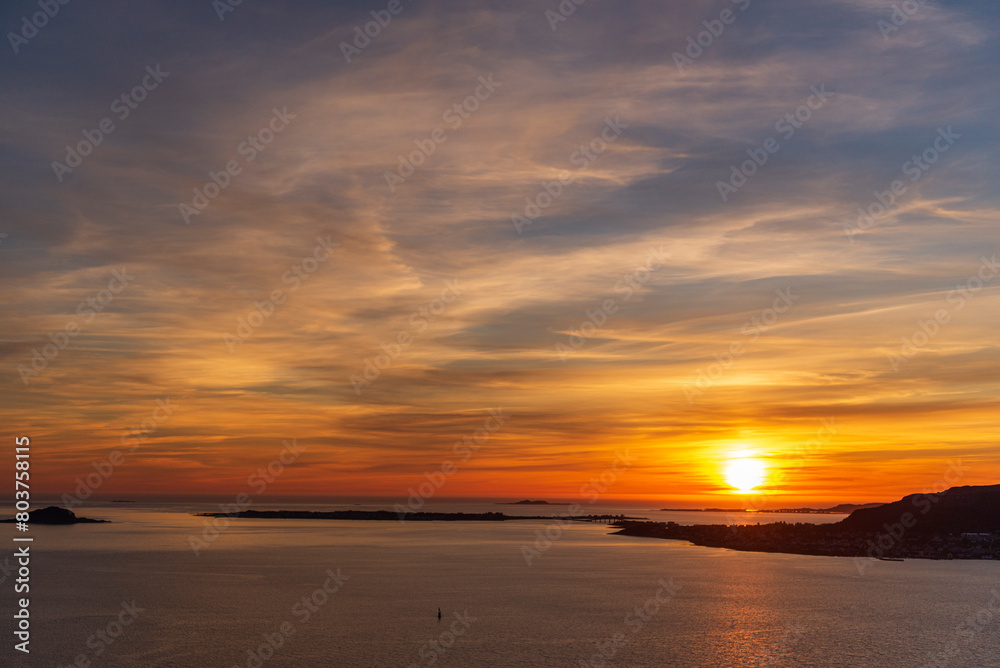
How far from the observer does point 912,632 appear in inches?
1538

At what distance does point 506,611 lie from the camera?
145ft

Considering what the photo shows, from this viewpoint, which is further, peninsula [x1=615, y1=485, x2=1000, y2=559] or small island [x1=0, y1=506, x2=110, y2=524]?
small island [x1=0, y1=506, x2=110, y2=524]

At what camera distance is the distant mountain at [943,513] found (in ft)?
304

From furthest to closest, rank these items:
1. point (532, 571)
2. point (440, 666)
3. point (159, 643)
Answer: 1. point (532, 571)
2. point (159, 643)
3. point (440, 666)

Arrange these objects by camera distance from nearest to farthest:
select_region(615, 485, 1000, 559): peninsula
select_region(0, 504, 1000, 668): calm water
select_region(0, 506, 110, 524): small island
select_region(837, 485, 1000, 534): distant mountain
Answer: select_region(0, 504, 1000, 668): calm water → select_region(615, 485, 1000, 559): peninsula → select_region(837, 485, 1000, 534): distant mountain → select_region(0, 506, 110, 524): small island

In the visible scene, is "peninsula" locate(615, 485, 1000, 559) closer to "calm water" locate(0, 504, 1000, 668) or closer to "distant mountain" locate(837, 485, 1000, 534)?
"distant mountain" locate(837, 485, 1000, 534)

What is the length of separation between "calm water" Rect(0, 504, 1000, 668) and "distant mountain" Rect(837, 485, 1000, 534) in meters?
22.2

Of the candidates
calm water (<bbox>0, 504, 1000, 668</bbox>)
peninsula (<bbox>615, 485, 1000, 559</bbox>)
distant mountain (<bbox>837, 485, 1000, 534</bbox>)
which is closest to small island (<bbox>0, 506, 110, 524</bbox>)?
calm water (<bbox>0, 504, 1000, 668</bbox>)

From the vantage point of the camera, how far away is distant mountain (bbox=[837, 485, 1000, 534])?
92.6m

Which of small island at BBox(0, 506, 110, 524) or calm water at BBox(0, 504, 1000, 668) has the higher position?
calm water at BBox(0, 504, 1000, 668)

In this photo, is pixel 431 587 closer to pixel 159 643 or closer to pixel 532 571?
pixel 532 571

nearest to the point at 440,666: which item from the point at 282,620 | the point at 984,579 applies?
the point at 282,620

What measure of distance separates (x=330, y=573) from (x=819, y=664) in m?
41.5

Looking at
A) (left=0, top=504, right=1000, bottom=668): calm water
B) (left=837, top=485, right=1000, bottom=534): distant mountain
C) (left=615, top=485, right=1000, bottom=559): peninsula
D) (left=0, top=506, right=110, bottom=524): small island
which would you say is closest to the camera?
(left=0, top=504, right=1000, bottom=668): calm water
